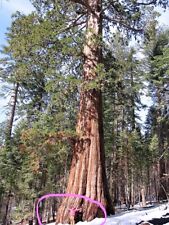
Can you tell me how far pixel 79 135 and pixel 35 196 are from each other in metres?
11.1

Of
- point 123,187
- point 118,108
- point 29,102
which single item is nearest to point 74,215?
point 29,102

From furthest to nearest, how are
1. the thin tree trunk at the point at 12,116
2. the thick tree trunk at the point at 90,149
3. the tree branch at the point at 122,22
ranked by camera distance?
1. the thin tree trunk at the point at 12,116
2. the tree branch at the point at 122,22
3. the thick tree trunk at the point at 90,149

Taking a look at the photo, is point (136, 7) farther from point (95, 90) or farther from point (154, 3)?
point (95, 90)

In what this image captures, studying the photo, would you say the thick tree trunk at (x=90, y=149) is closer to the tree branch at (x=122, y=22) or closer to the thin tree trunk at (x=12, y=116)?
the tree branch at (x=122, y=22)

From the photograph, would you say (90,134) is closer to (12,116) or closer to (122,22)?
(122,22)

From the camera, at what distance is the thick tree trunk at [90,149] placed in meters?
8.61

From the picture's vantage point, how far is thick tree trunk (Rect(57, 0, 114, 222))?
861 cm

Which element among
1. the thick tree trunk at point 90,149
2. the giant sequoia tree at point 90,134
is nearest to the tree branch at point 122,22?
the giant sequoia tree at point 90,134

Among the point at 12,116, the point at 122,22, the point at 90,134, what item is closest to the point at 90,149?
the point at 90,134

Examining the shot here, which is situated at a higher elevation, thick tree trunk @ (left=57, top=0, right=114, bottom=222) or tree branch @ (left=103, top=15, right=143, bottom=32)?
tree branch @ (left=103, top=15, right=143, bottom=32)

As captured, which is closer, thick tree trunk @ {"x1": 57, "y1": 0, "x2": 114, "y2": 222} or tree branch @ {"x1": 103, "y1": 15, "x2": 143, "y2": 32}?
thick tree trunk @ {"x1": 57, "y1": 0, "x2": 114, "y2": 222}

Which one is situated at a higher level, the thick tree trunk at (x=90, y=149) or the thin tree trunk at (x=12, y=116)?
the thin tree trunk at (x=12, y=116)

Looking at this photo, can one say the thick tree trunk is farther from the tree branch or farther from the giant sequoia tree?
the tree branch

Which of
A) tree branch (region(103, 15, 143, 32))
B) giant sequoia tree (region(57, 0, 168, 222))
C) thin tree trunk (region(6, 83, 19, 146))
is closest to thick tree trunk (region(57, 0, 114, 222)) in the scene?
giant sequoia tree (region(57, 0, 168, 222))
